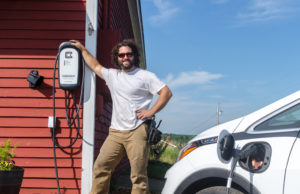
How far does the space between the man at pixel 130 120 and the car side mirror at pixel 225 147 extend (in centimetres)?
122

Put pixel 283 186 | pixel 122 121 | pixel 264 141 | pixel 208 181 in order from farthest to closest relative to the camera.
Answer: pixel 122 121, pixel 208 181, pixel 264 141, pixel 283 186

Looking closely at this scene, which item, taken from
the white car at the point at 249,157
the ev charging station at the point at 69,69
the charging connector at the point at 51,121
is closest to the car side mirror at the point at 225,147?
the white car at the point at 249,157

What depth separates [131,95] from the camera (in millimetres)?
3641

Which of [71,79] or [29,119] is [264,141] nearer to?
[71,79]

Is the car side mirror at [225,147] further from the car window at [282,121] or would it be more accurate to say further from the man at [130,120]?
the man at [130,120]

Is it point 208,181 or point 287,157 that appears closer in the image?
point 287,157

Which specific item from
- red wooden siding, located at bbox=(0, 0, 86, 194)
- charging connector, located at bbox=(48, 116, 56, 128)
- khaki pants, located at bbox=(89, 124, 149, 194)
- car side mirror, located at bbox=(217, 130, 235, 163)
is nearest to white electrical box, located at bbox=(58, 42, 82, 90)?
red wooden siding, located at bbox=(0, 0, 86, 194)

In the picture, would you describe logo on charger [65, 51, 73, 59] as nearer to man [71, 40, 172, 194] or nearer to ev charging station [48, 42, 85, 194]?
ev charging station [48, 42, 85, 194]

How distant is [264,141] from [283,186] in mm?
333

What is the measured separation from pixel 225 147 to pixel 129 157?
140cm

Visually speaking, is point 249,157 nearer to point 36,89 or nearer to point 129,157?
point 129,157

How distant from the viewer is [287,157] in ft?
7.77

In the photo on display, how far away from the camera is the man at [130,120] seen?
11.5 feet

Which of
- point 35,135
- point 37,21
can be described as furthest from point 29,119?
point 37,21
